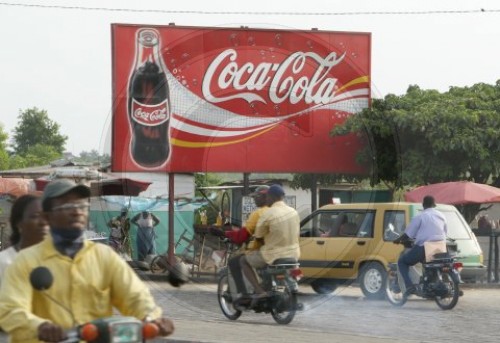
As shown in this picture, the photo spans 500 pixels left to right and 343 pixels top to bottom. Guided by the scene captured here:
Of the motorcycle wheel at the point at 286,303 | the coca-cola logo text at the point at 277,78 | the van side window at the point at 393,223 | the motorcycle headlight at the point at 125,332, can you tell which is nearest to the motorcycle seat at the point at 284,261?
the motorcycle wheel at the point at 286,303

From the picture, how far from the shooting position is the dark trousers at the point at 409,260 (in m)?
17.5

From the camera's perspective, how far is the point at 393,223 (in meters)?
19.5

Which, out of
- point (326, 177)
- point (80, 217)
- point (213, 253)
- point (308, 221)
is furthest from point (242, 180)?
point (80, 217)

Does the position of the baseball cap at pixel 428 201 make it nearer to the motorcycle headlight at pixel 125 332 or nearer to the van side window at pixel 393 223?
the van side window at pixel 393 223

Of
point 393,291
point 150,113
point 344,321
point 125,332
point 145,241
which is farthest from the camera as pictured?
point 150,113

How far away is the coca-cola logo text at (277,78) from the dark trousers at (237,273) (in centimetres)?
1205

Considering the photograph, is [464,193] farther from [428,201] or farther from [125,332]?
[125,332]

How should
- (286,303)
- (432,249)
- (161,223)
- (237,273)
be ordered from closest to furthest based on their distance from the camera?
1. (286,303)
2. (237,273)
3. (432,249)
4. (161,223)

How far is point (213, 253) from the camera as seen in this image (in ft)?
76.9

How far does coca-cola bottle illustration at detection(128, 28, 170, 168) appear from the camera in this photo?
26078 millimetres

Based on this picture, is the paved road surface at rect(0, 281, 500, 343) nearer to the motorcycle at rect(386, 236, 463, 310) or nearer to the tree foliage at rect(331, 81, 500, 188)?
the motorcycle at rect(386, 236, 463, 310)

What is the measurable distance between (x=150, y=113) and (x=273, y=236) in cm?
1203

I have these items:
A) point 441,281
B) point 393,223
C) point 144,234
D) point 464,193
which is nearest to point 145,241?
point 144,234

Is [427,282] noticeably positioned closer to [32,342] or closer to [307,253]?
[307,253]
